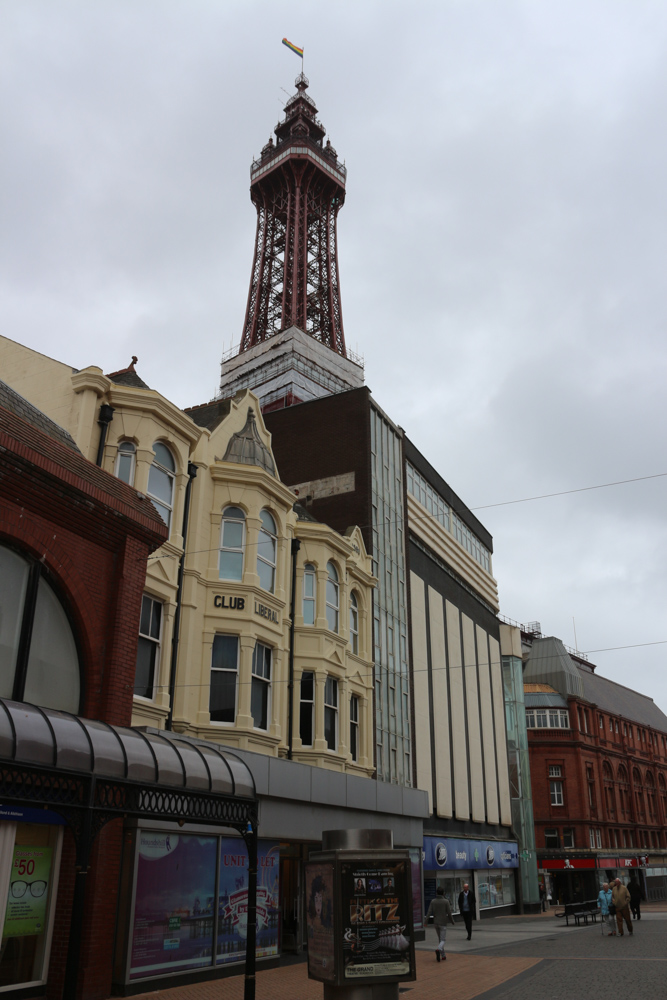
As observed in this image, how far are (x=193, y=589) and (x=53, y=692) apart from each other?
21.2ft

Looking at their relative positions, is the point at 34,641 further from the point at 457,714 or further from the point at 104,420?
the point at 457,714

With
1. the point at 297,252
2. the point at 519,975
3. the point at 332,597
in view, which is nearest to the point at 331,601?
the point at 332,597

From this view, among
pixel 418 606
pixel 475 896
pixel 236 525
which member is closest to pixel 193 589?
pixel 236 525

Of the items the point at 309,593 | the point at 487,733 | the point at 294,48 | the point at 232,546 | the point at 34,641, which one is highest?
the point at 294,48

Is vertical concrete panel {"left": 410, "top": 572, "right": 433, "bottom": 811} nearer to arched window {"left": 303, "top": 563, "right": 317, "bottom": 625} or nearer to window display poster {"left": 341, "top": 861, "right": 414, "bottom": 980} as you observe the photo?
arched window {"left": 303, "top": 563, "right": 317, "bottom": 625}

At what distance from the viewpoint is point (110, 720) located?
41.0 ft

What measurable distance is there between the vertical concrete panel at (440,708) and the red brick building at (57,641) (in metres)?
22.8

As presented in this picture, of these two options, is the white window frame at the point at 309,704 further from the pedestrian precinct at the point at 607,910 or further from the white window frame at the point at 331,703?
the pedestrian precinct at the point at 607,910

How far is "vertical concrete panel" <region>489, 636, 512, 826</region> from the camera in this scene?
41312 millimetres

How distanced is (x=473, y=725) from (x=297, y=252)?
169ft

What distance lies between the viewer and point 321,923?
1070 cm

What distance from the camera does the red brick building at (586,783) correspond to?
55.1m

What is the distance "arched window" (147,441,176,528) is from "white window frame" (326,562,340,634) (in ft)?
23.5

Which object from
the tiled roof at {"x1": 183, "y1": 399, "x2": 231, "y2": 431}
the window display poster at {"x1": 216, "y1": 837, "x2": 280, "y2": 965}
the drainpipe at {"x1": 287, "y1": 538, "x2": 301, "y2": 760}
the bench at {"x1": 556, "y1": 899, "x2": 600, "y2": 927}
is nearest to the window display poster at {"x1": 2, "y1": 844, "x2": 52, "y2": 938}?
the window display poster at {"x1": 216, "y1": 837, "x2": 280, "y2": 965}
